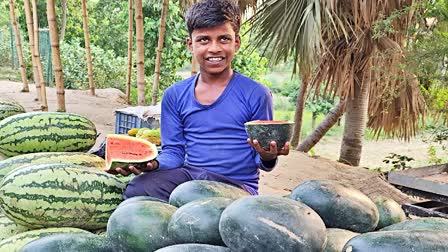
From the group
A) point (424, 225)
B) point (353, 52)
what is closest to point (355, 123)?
point (353, 52)

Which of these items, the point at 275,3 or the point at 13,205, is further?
the point at 275,3

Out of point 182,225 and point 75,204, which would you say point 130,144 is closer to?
point 75,204

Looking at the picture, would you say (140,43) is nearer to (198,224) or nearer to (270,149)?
(270,149)

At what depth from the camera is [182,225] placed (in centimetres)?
164

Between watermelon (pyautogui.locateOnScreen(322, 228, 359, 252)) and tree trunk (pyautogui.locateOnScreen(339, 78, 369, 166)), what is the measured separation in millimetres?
6066

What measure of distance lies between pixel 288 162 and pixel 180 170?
12.6 ft

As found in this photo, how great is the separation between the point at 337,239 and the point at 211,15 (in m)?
1.72

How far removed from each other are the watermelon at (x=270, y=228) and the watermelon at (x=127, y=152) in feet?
3.99

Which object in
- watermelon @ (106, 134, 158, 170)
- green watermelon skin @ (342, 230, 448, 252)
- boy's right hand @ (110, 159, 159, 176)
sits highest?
green watermelon skin @ (342, 230, 448, 252)

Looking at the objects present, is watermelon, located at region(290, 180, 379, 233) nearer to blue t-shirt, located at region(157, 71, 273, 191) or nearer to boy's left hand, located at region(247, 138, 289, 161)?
boy's left hand, located at region(247, 138, 289, 161)

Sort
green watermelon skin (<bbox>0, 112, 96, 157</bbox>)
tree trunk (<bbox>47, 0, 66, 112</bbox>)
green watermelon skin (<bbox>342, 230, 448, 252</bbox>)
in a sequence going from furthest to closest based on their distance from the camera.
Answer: tree trunk (<bbox>47, 0, 66, 112</bbox>), green watermelon skin (<bbox>0, 112, 96, 157</bbox>), green watermelon skin (<bbox>342, 230, 448, 252</bbox>)

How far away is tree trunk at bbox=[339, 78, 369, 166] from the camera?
7.52m

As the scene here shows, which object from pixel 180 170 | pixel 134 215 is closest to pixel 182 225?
pixel 134 215

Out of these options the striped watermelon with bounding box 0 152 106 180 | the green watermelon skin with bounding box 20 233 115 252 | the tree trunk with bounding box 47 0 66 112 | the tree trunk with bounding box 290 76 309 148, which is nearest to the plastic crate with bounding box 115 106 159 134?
the tree trunk with bounding box 47 0 66 112
